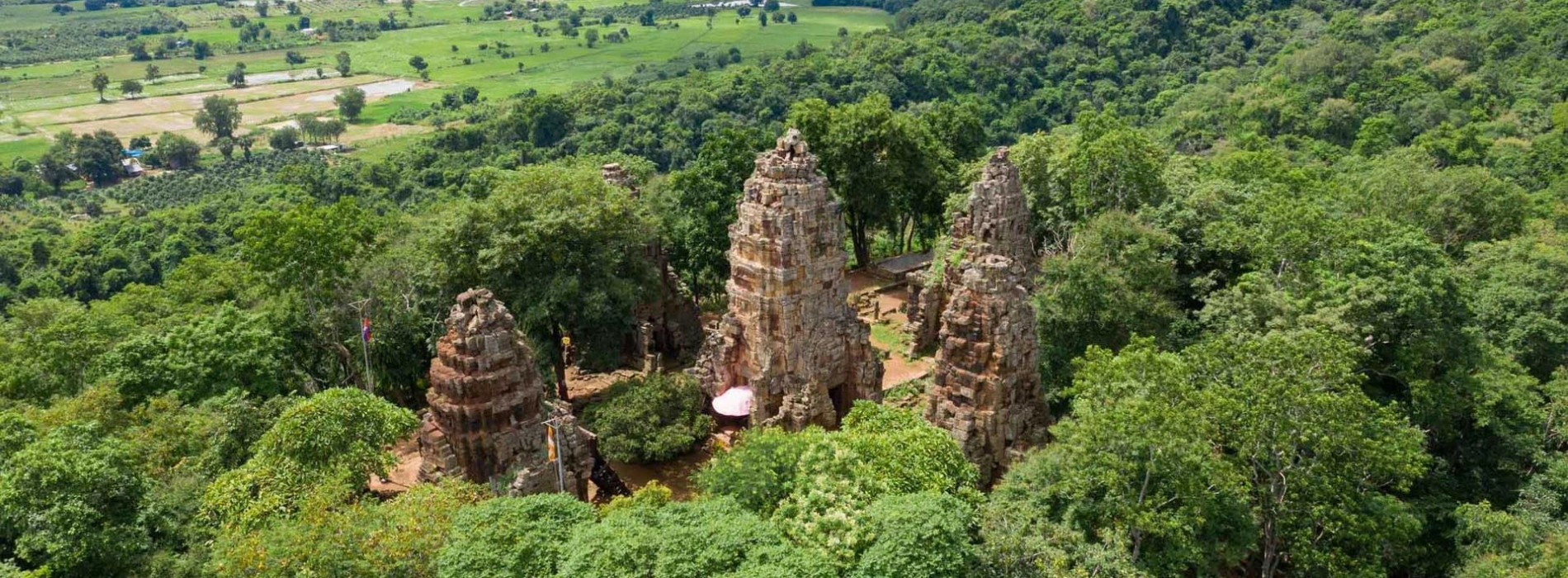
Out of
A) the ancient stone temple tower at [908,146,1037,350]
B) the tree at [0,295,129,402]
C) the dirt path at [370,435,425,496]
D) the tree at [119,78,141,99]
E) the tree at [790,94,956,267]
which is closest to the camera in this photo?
the dirt path at [370,435,425,496]

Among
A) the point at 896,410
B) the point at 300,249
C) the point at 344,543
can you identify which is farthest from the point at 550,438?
the point at 300,249

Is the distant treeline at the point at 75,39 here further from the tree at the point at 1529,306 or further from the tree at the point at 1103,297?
the tree at the point at 1529,306

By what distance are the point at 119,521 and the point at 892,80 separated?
73.8 meters

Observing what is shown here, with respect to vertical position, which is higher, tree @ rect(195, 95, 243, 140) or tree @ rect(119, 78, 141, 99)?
tree @ rect(119, 78, 141, 99)

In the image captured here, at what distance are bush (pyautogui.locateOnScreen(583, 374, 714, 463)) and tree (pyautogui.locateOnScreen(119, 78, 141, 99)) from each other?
110m

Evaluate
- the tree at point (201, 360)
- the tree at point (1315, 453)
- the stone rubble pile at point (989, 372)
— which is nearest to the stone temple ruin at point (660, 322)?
the tree at point (201, 360)

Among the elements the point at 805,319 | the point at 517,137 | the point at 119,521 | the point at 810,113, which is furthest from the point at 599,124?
the point at 119,521

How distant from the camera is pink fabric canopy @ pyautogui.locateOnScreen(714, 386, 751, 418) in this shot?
27.1 meters

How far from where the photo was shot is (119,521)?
19828mm

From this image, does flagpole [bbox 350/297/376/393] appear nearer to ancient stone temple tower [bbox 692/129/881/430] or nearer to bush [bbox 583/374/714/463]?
bush [bbox 583/374/714/463]

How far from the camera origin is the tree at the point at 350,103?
103625mm

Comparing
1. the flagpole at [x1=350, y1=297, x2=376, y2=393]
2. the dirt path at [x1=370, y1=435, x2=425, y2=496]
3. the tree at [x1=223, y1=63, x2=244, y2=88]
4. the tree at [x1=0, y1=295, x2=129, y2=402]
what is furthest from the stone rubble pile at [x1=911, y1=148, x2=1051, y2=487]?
the tree at [x1=223, y1=63, x2=244, y2=88]

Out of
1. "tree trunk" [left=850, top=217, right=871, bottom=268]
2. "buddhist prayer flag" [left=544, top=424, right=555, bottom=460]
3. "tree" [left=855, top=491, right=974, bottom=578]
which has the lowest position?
"tree trunk" [left=850, top=217, right=871, bottom=268]

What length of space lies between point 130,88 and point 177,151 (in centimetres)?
3334
